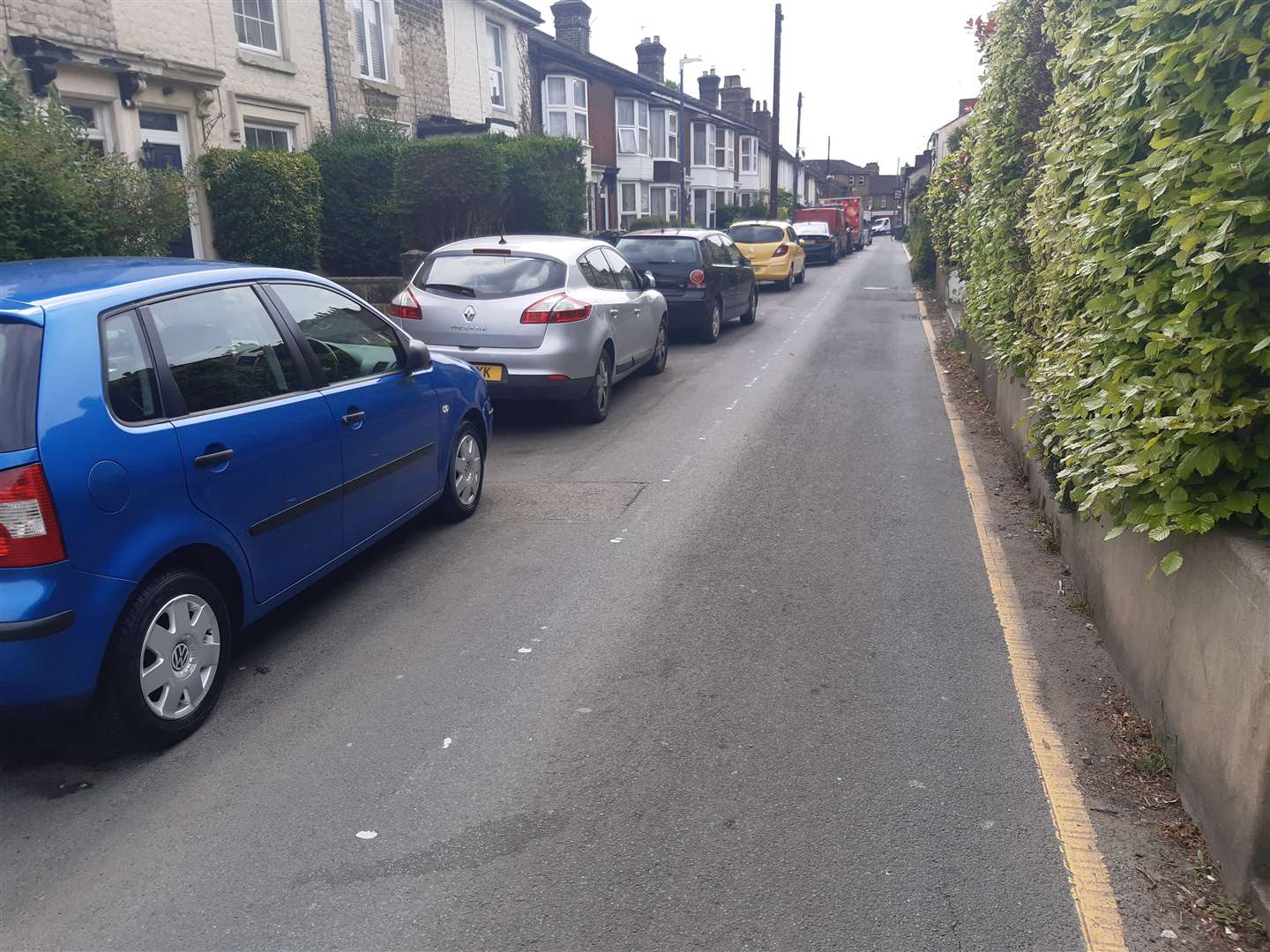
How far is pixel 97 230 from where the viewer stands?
9133mm

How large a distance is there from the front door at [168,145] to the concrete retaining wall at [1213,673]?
544 inches

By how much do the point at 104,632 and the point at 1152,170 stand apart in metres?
4.19

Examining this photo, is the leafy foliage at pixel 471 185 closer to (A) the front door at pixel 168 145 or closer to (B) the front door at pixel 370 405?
(A) the front door at pixel 168 145

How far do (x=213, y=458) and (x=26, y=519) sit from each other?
2.71 ft

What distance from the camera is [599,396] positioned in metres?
9.95

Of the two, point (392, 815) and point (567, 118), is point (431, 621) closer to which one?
point (392, 815)

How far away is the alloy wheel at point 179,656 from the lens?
12.6 ft

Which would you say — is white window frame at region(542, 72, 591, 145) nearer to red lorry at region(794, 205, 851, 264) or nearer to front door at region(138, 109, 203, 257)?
red lorry at region(794, 205, 851, 264)

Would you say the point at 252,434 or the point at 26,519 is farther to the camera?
the point at 252,434

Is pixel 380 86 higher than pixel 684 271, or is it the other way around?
pixel 380 86

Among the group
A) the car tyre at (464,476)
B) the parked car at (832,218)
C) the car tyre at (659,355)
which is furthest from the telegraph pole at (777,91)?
the car tyre at (464,476)

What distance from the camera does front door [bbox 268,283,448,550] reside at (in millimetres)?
5184

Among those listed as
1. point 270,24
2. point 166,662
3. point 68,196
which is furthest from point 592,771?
point 270,24

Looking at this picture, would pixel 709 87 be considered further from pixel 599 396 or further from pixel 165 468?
pixel 165 468
